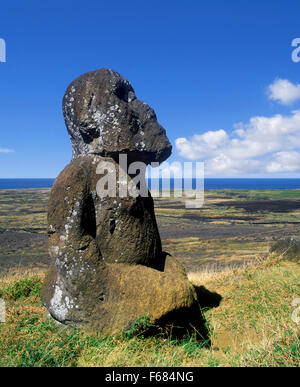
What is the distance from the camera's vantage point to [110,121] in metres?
4.11

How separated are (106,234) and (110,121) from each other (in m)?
1.43

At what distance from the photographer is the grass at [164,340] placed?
3084 millimetres

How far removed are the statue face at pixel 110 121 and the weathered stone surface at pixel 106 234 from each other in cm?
1

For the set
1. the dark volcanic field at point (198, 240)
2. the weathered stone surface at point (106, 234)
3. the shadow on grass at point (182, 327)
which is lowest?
the dark volcanic field at point (198, 240)

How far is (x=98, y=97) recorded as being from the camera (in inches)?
164

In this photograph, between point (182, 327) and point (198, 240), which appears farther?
point (198, 240)

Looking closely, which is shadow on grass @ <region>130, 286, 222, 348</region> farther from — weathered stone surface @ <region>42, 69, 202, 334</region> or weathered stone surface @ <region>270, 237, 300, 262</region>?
weathered stone surface @ <region>270, 237, 300, 262</region>

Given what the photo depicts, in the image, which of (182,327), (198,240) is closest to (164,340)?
(182,327)

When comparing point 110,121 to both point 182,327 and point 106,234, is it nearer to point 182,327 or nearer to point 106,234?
point 106,234

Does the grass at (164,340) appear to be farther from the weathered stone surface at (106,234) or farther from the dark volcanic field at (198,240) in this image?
the dark volcanic field at (198,240)

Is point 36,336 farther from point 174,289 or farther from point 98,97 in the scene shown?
point 98,97

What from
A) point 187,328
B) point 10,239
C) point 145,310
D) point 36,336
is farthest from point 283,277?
point 10,239

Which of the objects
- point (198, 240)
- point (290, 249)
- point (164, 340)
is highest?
point (290, 249)

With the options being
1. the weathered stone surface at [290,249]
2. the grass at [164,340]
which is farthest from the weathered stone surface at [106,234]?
the weathered stone surface at [290,249]
